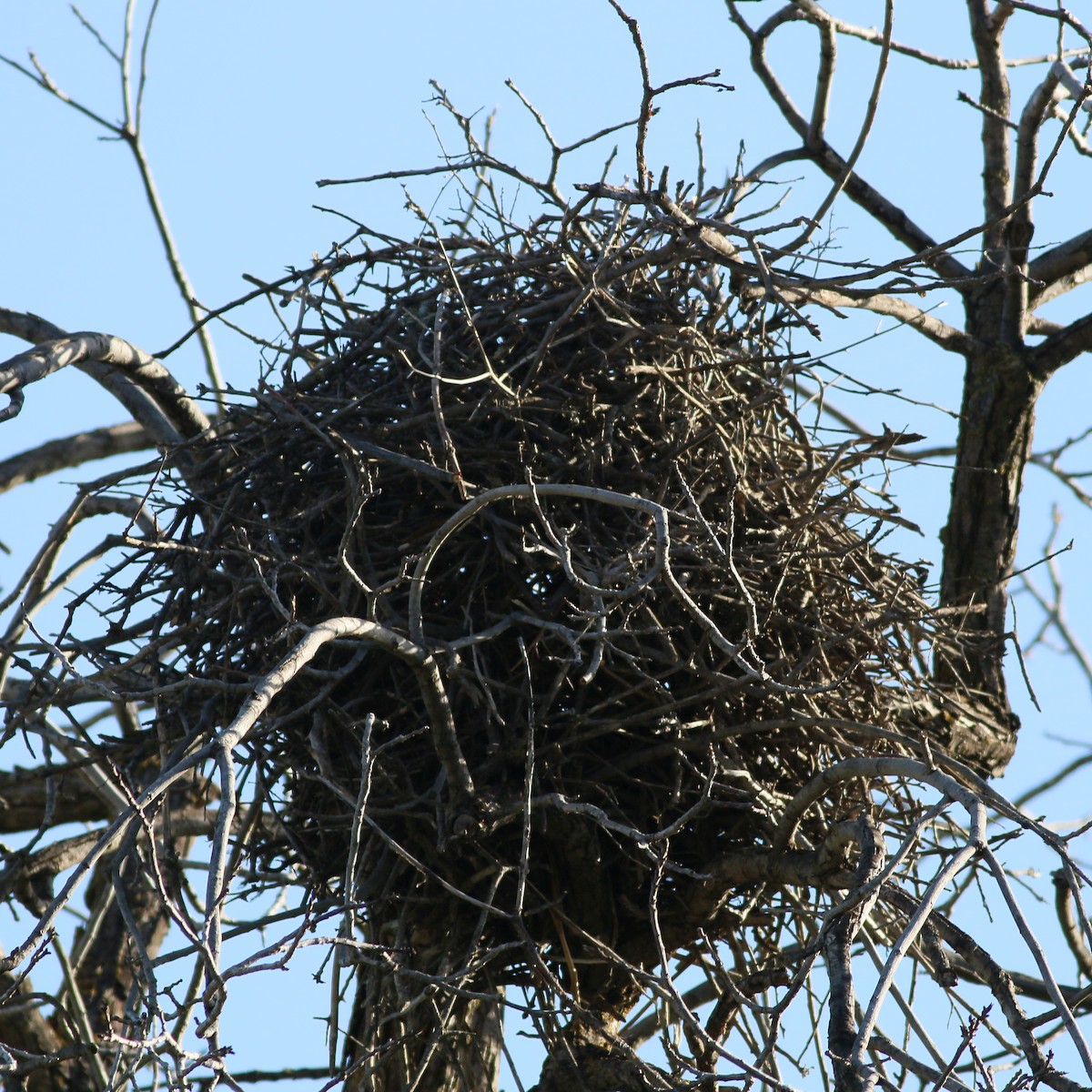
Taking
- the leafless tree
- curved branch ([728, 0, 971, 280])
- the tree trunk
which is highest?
curved branch ([728, 0, 971, 280])

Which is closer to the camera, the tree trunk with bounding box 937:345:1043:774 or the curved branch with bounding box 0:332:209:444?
the curved branch with bounding box 0:332:209:444

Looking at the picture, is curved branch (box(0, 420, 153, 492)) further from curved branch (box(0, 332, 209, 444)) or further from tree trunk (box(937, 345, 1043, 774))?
tree trunk (box(937, 345, 1043, 774))

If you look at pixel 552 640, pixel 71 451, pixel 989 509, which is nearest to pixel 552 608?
pixel 552 640

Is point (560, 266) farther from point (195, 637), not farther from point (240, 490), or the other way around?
point (195, 637)

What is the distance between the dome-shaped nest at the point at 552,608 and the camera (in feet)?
8.75

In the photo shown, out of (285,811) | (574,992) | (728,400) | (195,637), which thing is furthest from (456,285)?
(574,992)

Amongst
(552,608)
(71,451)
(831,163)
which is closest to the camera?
(552,608)

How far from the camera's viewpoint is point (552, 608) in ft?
A: 8.86

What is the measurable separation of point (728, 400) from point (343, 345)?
2.93ft

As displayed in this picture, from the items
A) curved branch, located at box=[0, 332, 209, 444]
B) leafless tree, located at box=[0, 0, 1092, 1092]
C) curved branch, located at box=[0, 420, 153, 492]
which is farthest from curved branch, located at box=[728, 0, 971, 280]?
curved branch, located at box=[0, 420, 153, 492]

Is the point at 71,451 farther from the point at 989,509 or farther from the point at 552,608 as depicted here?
the point at 989,509

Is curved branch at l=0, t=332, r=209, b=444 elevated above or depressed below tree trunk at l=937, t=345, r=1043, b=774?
below

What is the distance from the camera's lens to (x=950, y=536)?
373 cm

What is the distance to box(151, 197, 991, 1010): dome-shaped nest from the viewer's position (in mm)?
2666
